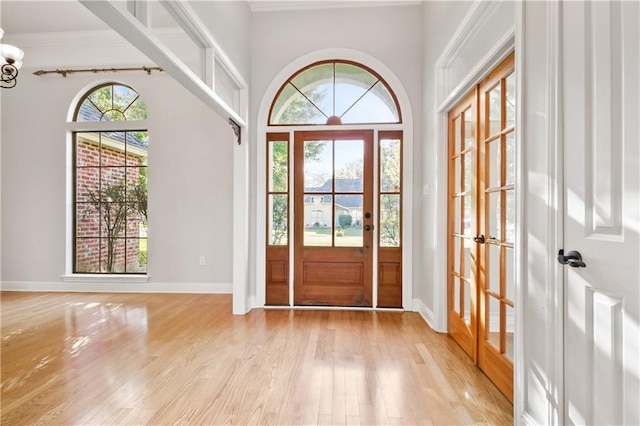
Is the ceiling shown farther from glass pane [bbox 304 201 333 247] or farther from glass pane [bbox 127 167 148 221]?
glass pane [bbox 304 201 333 247]

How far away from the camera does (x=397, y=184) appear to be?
3611 mm

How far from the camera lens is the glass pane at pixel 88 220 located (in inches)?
176

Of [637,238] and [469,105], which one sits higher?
[469,105]

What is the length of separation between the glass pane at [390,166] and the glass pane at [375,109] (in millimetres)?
272

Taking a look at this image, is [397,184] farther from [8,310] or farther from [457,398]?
[8,310]

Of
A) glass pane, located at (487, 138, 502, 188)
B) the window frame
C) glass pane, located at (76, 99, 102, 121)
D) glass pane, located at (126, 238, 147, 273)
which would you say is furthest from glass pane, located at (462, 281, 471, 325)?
glass pane, located at (76, 99, 102, 121)

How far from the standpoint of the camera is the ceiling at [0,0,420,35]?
11.6 feet

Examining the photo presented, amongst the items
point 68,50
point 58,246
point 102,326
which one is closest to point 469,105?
point 102,326

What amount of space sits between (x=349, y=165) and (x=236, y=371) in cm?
242

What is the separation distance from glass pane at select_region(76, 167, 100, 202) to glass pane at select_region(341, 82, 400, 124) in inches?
145

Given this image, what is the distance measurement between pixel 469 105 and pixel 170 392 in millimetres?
2892

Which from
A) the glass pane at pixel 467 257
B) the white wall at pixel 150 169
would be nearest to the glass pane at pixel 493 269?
the glass pane at pixel 467 257

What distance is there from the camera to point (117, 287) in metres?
4.36

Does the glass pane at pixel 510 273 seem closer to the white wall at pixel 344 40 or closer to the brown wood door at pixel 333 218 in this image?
the white wall at pixel 344 40
